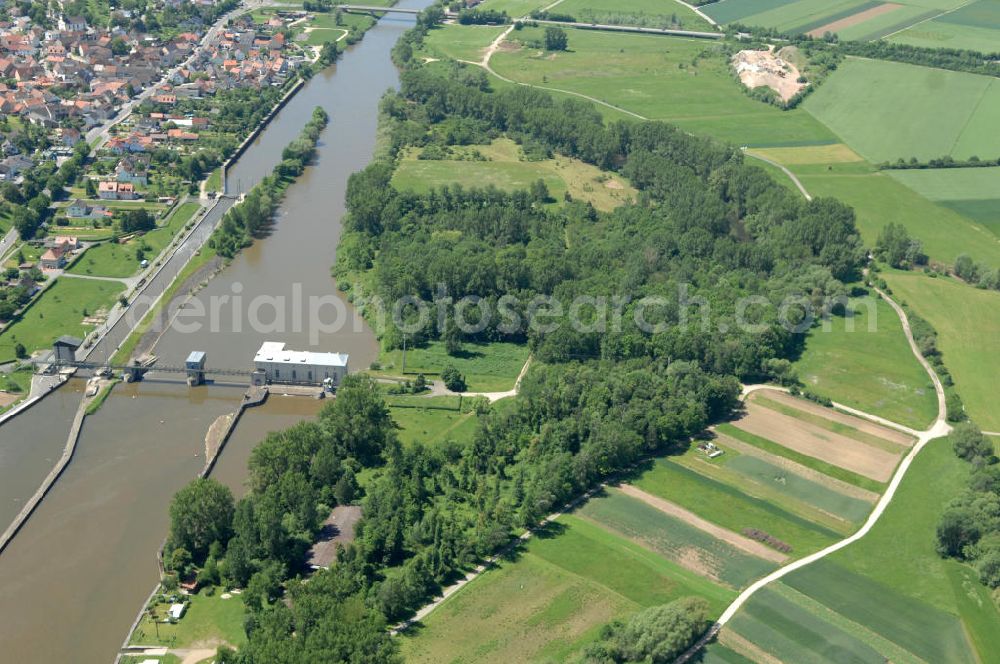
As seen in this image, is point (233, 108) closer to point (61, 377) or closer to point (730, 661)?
point (61, 377)

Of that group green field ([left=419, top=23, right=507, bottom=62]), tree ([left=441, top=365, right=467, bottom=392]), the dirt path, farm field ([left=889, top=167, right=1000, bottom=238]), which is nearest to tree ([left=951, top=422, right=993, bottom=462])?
the dirt path

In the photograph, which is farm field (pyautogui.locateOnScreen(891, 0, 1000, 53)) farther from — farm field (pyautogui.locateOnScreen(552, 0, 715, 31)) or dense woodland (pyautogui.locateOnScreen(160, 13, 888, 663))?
dense woodland (pyautogui.locateOnScreen(160, 13, 888, 663))

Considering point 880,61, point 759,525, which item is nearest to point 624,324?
point 759,525

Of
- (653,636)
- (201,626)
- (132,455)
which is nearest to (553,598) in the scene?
(653,636)

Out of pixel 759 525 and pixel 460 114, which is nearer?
pixel 759 525

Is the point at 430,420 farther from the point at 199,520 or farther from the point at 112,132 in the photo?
the point at 112,132

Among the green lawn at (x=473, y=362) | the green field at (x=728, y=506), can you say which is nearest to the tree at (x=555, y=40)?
the green lawn at (x=473, y=362)
